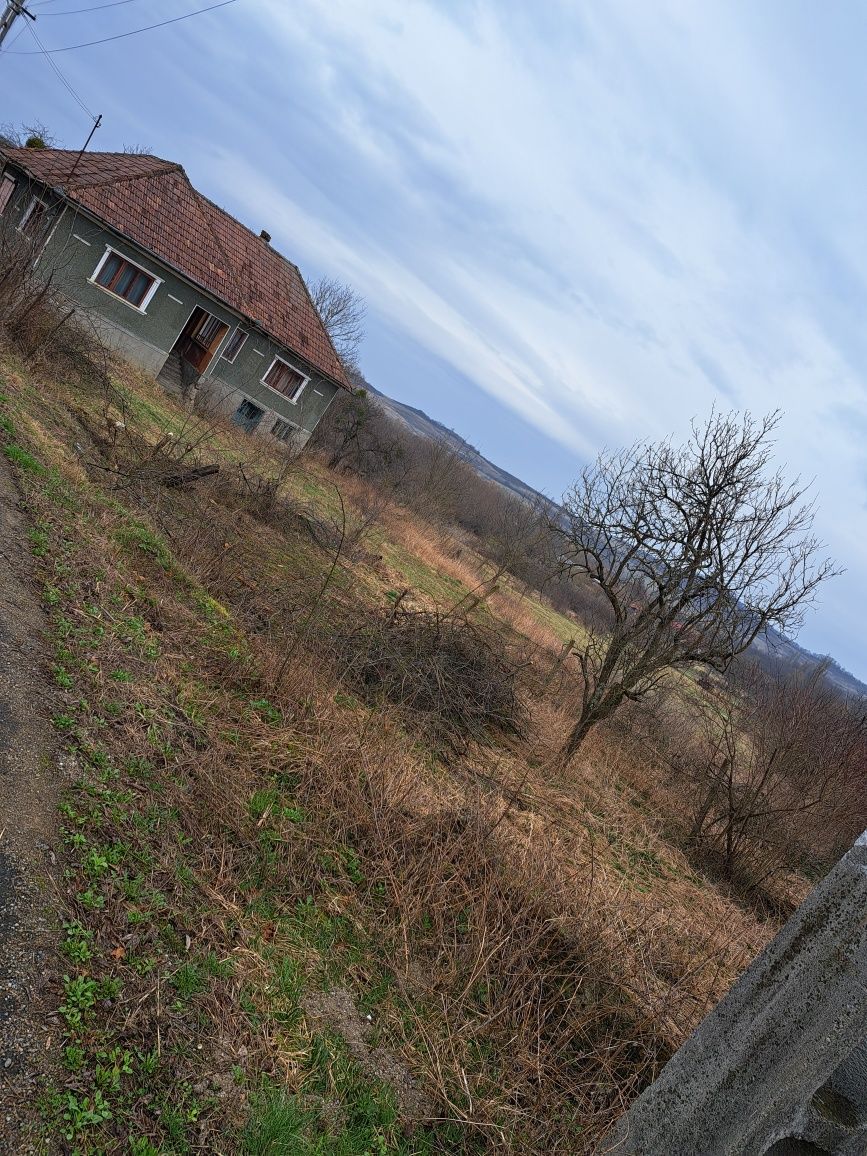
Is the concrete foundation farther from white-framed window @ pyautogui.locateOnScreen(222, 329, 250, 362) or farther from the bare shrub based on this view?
white-framed window @ pyautogui.locateOnScreen(222, 329, 250, 362)

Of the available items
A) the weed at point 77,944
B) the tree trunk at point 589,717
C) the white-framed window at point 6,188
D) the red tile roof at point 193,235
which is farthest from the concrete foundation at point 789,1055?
the white-framed window at point 6,188

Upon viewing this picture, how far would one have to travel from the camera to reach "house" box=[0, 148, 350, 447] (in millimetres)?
21766

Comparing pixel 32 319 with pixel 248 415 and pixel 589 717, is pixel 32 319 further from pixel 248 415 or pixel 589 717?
pixel 248 415

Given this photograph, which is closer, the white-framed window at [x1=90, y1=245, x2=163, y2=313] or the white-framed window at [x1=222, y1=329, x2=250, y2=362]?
the white-framed window at [x1=90, y1=245, x2=163, y2=313]

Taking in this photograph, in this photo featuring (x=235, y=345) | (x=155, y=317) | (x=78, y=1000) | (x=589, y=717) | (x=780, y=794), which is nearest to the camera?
(x=78, y=1000)

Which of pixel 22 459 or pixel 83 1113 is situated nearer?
pixel 83 1113

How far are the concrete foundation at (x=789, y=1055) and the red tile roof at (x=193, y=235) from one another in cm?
2361

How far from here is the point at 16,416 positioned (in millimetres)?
8711

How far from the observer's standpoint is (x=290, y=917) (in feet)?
14.1

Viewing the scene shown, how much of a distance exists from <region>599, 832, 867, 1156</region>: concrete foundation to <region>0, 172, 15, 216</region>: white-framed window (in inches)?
1111

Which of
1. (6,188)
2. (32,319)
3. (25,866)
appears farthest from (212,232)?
(25,866)

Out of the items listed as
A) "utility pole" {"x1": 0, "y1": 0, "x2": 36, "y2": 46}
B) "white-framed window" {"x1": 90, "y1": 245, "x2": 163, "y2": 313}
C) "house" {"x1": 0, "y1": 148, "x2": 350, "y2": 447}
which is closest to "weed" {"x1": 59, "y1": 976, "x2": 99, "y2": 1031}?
"house" {"x1": 0, "y1": 148, "x2": 350, "y2": 447}

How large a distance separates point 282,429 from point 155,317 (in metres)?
6.29

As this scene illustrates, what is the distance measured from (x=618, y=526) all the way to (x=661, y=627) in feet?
5.83
